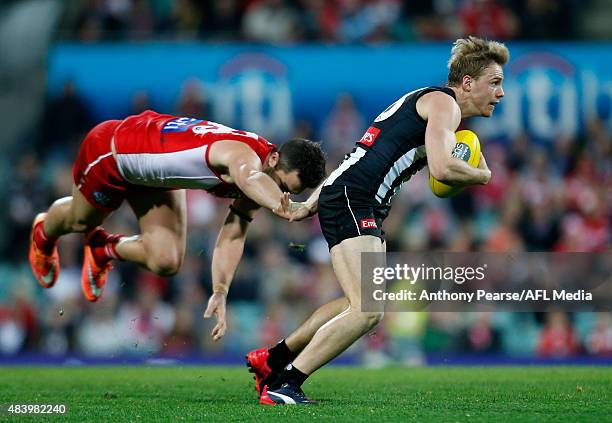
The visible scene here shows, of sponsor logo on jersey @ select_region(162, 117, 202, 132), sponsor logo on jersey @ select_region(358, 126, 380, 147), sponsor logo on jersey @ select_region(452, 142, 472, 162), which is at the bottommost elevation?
sponsor logo on jersey @ select_region(452, 142, 472, 162)

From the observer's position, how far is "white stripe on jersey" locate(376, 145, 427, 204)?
6727 millimetres

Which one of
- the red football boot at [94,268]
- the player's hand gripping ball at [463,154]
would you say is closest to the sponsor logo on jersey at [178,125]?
the red football boot at [94,268]

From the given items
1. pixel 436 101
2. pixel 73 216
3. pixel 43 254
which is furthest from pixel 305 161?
pixel 43 254

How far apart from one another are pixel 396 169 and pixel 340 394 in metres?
1.81

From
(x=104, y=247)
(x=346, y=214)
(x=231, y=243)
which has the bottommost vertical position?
(x=104, y=247)

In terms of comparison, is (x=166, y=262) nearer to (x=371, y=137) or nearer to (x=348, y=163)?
(x=348, y=163)

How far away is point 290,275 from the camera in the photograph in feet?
42.9

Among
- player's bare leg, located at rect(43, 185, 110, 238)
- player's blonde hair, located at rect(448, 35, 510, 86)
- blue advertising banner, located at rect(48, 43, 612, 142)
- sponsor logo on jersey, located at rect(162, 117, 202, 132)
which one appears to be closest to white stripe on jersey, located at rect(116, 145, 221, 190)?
sponsor logo on jersey, located at rect(162, 117, 202, 132)

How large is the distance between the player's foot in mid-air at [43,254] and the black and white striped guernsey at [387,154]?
3414 mm

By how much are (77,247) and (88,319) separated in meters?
1.20

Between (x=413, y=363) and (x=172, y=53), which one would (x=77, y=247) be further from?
(x=413, y=363)

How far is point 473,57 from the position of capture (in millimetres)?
6840

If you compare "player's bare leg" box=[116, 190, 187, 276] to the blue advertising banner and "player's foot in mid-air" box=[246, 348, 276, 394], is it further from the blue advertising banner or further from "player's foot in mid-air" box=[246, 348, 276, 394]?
the blue advertising banner

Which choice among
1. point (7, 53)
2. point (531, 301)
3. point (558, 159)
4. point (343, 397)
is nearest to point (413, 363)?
point (531, 301)
